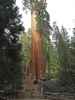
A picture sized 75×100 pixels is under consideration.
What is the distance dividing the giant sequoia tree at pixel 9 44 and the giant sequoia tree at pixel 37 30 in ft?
23.5

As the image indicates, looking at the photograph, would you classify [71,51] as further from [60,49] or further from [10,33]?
[10,33]

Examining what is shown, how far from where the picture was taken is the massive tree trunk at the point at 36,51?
22.1m

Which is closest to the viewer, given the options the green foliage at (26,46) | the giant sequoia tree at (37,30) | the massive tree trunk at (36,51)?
the giant sequoia tree at (37,30)

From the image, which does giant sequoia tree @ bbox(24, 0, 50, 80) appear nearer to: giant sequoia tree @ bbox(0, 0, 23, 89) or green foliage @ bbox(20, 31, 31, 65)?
green foliage @ bbox(20, 31, 31, 65)

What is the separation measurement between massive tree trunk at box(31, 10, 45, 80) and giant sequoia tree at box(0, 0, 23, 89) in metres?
7.87

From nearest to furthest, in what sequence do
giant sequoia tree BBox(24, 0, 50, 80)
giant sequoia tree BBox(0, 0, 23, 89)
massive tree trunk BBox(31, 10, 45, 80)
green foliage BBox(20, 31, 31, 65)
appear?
giant sequoia tree BBox(0, 0, 23, 89)
giant sequoia tree BBox(24, 0, 50, 80)
massive tree trunk BBox(31, 10, 45, 80)
green foliage BBox(20, 31, 31, 65)

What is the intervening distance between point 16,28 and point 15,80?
10.1 ft

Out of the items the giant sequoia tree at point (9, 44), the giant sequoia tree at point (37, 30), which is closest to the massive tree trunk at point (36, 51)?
the giant sequoia tree at point (37, 30)

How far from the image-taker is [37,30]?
22594mm

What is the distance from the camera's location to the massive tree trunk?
22125 mm

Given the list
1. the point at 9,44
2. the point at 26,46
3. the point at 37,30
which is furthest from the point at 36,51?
the point at 9,44

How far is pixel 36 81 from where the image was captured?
20.2 meters

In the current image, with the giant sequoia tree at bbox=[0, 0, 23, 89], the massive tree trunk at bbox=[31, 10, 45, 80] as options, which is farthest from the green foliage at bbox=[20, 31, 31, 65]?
the giant sequoia tree at bbox=[0, 0, 23, 89]

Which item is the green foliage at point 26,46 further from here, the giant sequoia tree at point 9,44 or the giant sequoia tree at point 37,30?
the giant sequoia tree at point 9,44
